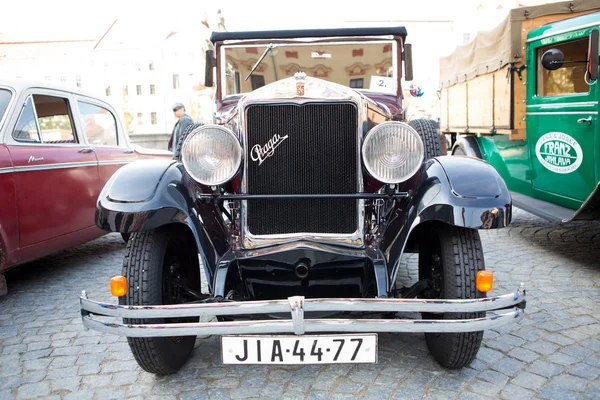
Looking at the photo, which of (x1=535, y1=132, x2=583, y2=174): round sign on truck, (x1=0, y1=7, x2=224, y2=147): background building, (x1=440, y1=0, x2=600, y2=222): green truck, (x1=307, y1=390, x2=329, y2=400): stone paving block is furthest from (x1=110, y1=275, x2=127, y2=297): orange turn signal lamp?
(x1=0, y1=7, x2=224, y2=147): background building

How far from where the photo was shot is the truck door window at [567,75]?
4.62 m

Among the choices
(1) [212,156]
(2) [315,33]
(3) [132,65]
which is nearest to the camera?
(1) [212,156]

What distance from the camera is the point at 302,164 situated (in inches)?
103

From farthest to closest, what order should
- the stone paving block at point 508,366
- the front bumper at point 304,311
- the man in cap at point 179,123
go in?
the man in cap at point 179,123
the stone paving block at point 508,366
the front bumper at point 304,311

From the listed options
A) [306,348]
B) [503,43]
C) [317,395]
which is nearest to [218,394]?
[317,395]

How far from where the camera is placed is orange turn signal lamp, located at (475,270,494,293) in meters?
2.31

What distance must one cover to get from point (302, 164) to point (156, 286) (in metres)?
0.95

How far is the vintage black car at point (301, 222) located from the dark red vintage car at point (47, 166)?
1.70 meters

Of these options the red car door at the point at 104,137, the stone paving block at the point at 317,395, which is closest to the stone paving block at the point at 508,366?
the stone paving block at the point at 317,395

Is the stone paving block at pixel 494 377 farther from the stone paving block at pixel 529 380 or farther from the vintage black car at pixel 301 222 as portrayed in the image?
the vintage black car at pixel 301 222

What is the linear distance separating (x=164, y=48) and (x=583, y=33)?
51.9 metres

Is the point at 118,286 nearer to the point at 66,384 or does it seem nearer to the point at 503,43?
the point at 66,384

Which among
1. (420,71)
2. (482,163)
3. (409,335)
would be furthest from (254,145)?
(420,71)

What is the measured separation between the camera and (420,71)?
36531mm
